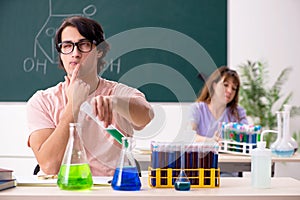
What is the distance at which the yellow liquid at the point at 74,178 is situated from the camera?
1.74 meters

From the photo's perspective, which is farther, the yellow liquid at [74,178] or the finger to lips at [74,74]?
the finger to lips at [74,74]

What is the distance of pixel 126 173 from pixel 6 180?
1.28 feet

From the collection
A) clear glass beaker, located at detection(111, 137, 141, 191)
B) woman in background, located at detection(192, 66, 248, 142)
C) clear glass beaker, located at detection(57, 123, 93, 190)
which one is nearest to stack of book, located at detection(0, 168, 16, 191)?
clear glass beaker, located at detection(57, 123, 93, 190)

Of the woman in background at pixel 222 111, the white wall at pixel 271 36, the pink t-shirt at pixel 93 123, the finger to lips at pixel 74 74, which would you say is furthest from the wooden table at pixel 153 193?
the white wall at pixel 271 36

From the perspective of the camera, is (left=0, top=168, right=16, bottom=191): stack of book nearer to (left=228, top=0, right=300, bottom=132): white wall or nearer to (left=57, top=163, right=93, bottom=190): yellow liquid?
(left=57, top=163, right=93, bottom=190): yellow liquid

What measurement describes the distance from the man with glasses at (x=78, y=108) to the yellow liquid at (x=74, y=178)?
15.5 inches

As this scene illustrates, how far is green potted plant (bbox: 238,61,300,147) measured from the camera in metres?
5.19

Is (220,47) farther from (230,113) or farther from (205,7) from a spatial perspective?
(230,113)

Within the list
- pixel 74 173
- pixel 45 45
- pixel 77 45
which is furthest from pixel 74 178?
pixel 45 45

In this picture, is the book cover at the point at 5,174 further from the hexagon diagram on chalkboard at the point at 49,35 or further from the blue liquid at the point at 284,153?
the hexagon diagram on chalkboard at the point at 49,35

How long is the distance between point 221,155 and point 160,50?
6.51 ft

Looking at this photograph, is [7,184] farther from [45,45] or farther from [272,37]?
[272,37]

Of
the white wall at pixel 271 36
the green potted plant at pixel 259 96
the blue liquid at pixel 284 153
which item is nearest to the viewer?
the blue liquid at pixel 284 153

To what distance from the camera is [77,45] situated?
225 cm
